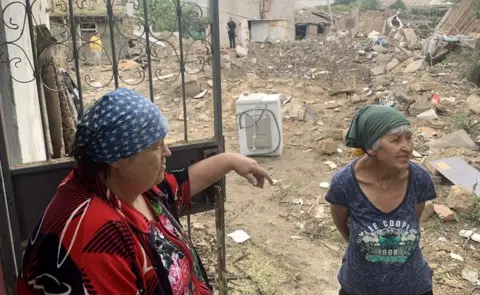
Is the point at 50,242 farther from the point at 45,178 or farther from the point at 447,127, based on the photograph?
the point at 447,127

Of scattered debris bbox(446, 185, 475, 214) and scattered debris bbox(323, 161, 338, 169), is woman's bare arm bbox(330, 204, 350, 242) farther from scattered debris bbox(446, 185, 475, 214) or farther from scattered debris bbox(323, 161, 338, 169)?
scattered debris bbox(323, 161, 338, 169)

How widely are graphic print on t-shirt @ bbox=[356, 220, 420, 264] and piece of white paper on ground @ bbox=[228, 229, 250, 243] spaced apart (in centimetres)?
241

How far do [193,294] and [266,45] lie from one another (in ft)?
50.0

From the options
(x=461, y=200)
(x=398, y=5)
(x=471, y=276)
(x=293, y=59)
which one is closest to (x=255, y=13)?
(x=398, y=5)

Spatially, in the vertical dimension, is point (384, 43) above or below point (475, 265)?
above

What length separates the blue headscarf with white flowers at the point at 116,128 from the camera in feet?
4.31

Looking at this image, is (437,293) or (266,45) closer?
(437,293)

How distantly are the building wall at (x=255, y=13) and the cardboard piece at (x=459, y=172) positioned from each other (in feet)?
64.3

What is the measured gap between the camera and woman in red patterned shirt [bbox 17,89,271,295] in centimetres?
122

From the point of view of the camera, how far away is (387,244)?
2029 millimetres

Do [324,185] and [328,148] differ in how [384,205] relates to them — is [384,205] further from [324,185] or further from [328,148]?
[328,148]

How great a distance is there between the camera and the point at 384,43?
45.8ft

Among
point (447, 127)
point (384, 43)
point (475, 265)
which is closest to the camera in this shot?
point (475, 265)

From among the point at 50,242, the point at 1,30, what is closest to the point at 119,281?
the point at 50,242
